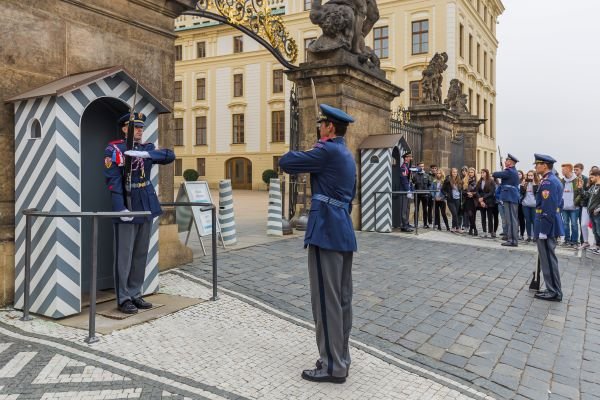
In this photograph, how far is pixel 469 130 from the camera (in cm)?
2136

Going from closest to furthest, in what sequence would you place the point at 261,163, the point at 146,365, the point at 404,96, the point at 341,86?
the point at 146,365, the point at 341,86, the point at 404,96, the point at 261,163

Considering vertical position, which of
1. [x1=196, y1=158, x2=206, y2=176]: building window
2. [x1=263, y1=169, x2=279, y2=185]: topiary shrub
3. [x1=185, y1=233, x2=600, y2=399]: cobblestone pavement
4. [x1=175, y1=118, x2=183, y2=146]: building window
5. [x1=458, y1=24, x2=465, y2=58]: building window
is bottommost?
[x1=185, y1=233, x2=600, y2=399]: cobblestone pavement

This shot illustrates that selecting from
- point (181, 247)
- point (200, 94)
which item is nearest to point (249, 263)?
point (181, 247)

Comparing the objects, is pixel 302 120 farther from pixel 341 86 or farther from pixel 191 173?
pixel 191 173

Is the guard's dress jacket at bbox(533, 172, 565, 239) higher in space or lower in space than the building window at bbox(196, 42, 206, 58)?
lower

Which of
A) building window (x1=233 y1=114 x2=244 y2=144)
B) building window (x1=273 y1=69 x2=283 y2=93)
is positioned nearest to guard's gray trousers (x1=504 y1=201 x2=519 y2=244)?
building window (x1=273 y1=69 x2=283 y2=93)

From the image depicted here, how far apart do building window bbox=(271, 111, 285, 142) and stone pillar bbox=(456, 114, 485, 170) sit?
70.1 ft

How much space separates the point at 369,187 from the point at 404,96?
25.5m

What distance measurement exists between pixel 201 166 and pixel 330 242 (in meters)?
42.1

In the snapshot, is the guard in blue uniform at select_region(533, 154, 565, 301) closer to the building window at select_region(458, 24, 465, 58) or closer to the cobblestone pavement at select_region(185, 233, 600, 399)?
the cobblestone pavement at select_region(185, 233, 600, 399)

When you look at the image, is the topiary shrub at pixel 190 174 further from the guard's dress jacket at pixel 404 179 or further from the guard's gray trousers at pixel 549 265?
the guard's gray trousers at pixel 549 265

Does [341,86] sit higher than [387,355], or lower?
higher

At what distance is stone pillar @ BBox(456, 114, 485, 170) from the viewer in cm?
2120

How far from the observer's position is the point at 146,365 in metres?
3.62
